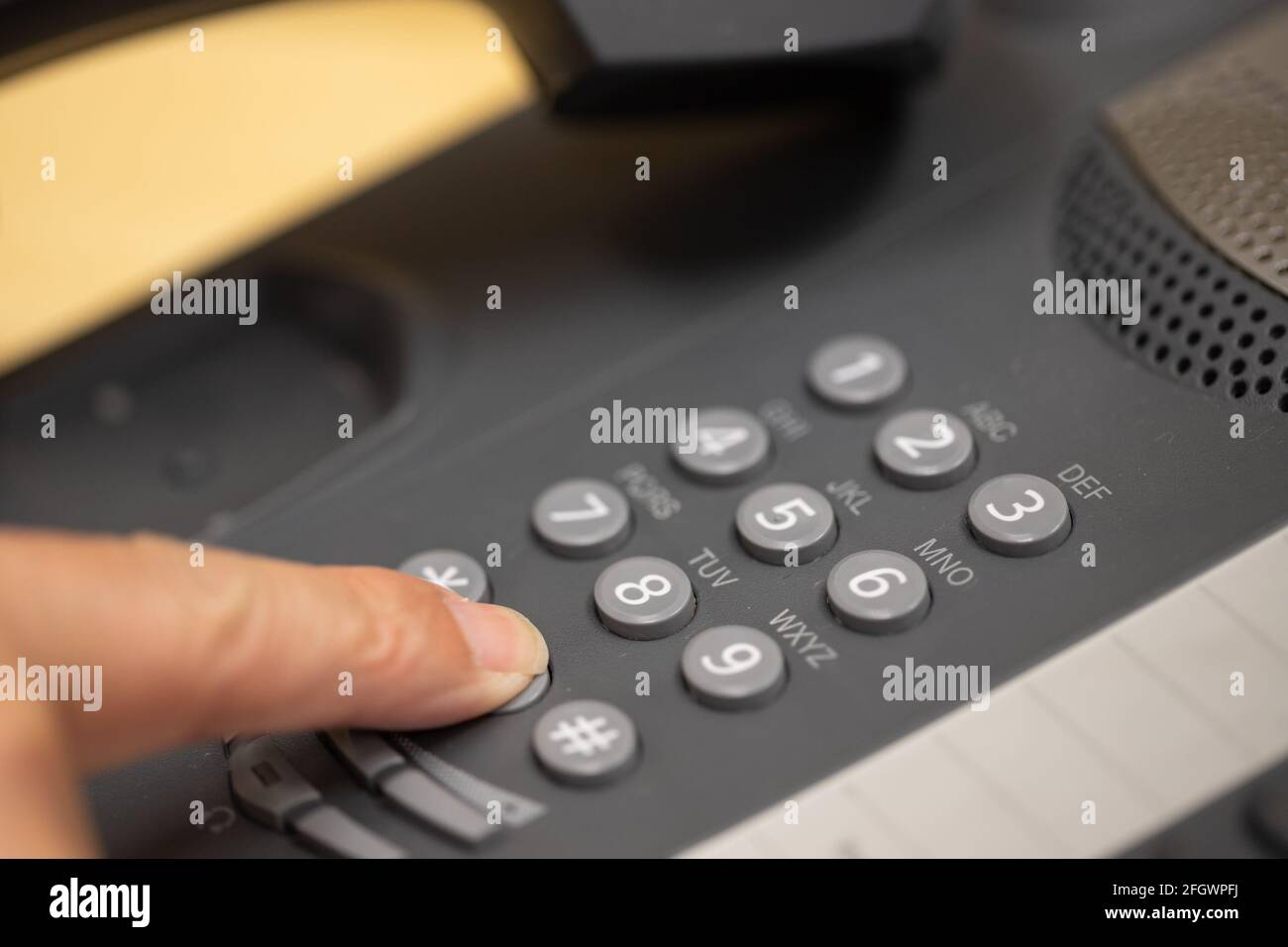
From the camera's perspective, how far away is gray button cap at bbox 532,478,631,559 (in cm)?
44

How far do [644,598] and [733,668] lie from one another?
0.04 m

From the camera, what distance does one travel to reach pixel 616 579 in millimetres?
417

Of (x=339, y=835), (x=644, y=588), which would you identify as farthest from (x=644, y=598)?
(x=339, y=835)

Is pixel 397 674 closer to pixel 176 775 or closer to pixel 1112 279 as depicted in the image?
pixel 176 775

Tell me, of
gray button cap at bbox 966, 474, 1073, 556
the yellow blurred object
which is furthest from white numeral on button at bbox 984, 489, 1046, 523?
the yellow blurred object

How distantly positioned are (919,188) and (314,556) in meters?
0.25

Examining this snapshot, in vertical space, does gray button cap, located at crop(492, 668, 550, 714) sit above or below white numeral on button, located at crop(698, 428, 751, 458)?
below

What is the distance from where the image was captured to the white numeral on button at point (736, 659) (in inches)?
15.0

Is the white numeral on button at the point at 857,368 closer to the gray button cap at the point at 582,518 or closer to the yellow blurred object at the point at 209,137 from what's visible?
the gray button cap at the point at 582,518

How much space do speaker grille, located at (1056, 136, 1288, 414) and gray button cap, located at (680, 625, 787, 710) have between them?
154 millimetres

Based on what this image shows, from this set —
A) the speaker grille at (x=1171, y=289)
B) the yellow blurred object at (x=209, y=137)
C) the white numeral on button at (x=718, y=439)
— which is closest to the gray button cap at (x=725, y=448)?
the white numeral on button at (x=718, y=439)

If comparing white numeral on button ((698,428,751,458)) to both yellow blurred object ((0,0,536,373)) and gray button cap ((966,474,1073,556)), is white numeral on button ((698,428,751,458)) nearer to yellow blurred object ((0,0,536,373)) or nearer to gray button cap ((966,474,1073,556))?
gray button cap ((966,474,1073,556))
